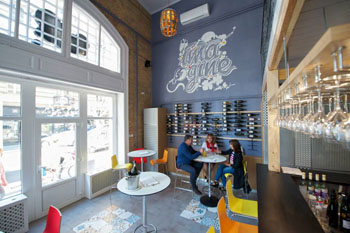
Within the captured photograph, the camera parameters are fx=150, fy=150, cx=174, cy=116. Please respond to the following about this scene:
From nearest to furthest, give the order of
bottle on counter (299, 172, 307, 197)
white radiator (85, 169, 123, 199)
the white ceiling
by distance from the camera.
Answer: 1. bottle on counter (299, 172, 307, 197)
2. white radiator (85, 169, 123, 199)
3. the white ceiling

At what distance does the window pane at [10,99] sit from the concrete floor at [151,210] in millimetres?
2122

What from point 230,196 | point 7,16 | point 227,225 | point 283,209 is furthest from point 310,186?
point 7,16

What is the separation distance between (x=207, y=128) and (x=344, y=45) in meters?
4.24

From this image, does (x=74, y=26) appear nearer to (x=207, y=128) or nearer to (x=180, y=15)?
(x=180, y=15)

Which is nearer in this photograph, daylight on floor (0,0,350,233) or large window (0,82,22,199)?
daylight on floor (0,0,350,233)

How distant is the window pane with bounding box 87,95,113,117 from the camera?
411 cm

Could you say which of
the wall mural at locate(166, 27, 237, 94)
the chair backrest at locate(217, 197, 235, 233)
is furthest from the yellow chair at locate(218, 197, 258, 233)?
the wall mural at locate(166, 27, 237, 94)

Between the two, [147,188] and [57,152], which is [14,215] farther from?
[147,188]

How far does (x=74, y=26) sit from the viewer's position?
3553mm

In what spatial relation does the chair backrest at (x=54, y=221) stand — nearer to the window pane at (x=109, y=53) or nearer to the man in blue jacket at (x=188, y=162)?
the man in blue jacket at (x=188, y=162)

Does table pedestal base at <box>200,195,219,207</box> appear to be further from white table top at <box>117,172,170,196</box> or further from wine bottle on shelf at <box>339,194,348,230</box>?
wine bottle on shelf at <box>339,194,348,230</box>

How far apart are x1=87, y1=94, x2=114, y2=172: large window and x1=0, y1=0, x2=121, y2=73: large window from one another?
3.46 ft

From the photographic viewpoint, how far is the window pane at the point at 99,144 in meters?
4.07

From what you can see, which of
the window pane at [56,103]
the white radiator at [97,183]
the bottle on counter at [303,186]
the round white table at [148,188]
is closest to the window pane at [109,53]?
the window pane at [56,103]
